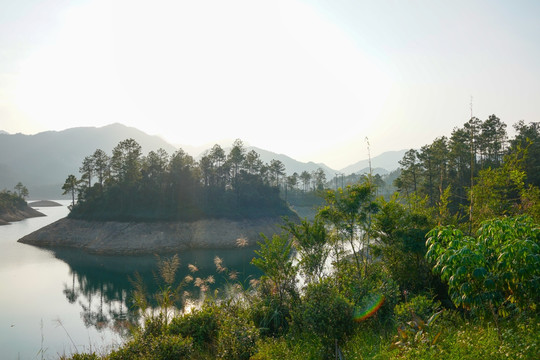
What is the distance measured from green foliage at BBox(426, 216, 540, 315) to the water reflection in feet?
35.2

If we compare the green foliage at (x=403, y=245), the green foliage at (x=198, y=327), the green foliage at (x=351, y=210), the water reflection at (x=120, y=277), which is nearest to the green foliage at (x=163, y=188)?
the water reflection at (x=120, y=277)

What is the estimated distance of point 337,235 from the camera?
14.1 meters

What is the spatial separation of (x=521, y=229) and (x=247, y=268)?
3505 centimetres

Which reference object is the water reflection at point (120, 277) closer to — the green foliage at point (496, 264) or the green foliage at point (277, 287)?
the green foliage at point (277, 287)

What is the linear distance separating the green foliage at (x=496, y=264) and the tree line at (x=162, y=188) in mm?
55851

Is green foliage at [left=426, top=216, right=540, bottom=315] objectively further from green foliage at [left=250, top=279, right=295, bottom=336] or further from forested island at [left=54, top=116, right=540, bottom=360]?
green foliage at [left=250, top=279, right=295, bottom=336]

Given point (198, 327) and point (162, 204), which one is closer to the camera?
point (198, 327)

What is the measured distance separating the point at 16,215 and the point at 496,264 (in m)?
113

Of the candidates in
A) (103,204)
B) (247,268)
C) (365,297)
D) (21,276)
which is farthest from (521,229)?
(103,204)

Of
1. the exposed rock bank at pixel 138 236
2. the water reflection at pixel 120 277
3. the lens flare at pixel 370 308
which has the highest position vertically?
the lens flare at pixel 370 308

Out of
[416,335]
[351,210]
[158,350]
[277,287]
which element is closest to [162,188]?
[277,287]

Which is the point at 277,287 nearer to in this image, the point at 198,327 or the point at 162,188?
the point at 198,327

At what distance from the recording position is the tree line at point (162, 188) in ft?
194

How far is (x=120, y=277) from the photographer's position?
115ft
